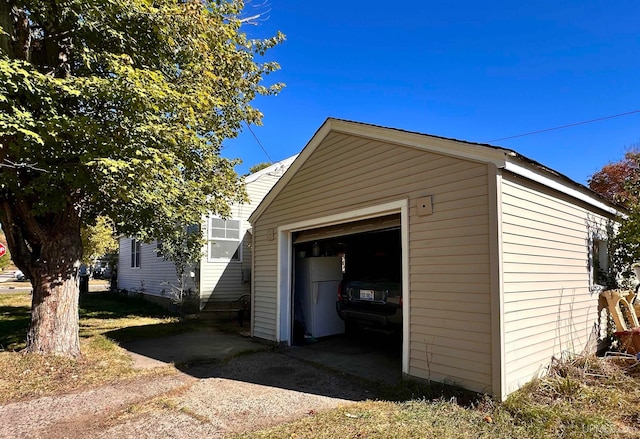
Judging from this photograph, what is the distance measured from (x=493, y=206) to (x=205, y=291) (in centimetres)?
961

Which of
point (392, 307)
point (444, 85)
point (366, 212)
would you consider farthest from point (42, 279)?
point (444, 85)

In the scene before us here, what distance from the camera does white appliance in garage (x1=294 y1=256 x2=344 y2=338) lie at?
25.5ft

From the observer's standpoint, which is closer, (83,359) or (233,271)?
(83,359)

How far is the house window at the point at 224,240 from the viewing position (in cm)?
1195

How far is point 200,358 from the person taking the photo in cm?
644

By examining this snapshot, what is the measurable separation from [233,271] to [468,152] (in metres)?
9.48

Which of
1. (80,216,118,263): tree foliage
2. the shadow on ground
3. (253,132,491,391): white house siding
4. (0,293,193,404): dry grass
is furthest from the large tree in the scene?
(80,216,118,263): tree foliage

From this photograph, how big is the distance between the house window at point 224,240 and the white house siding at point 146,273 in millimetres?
2267

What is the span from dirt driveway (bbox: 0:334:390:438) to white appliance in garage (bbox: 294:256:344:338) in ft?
6.35

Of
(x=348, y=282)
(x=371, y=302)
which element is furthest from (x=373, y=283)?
(x=348, y=282)

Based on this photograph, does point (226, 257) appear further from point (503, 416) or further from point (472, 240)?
point (503, 416)

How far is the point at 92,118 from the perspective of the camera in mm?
5000

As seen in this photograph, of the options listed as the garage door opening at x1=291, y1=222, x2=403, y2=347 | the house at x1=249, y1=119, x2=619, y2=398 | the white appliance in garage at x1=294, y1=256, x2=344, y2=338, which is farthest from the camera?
the white appliance in garage at x1=294, y1=256, x2=344, y2=338

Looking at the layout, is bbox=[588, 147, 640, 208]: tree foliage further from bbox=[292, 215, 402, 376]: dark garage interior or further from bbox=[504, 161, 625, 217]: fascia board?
bbox=[292, 215, 402, 376]: dark garage interior
